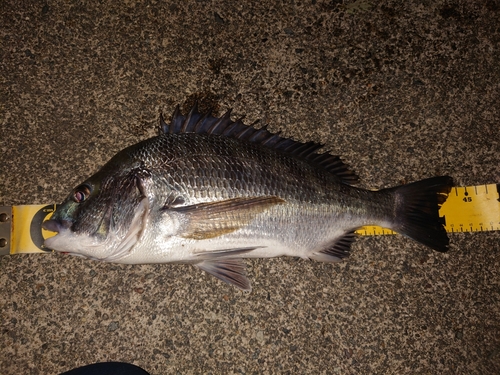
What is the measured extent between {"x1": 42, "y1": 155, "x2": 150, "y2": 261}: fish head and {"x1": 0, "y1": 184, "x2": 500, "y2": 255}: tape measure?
0.48 metres

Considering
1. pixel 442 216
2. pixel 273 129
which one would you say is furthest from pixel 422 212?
pixel 273 129

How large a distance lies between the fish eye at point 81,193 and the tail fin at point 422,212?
5.50ft

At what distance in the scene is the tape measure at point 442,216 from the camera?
2146 millimetres

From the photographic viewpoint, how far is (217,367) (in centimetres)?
207

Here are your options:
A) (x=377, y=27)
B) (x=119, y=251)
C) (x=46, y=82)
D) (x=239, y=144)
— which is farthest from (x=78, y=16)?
(x=377, y=27)

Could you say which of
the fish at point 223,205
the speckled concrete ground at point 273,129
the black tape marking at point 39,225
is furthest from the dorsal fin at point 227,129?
the black tape marking at point 39,225

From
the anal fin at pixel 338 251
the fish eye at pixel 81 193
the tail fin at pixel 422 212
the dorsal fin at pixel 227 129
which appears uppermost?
the tail fin at pixel 422 212

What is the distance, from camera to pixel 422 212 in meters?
2.03

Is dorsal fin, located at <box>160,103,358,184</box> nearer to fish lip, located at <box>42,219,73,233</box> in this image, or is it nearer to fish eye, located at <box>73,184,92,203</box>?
fish eye, located at <box>73,184,92,203</box>

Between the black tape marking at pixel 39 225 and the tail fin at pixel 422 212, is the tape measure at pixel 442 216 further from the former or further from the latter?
the tail fin at pixel 422 212

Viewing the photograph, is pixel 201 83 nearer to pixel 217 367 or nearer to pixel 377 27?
pixel 377 27

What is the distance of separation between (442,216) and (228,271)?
138 cm

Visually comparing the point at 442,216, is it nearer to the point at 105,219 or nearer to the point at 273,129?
the point at 273,129

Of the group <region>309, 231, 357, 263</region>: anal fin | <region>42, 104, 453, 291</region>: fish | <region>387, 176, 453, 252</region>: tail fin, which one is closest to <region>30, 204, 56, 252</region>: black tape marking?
<region>42, 104, 453, 291</region>: fish
